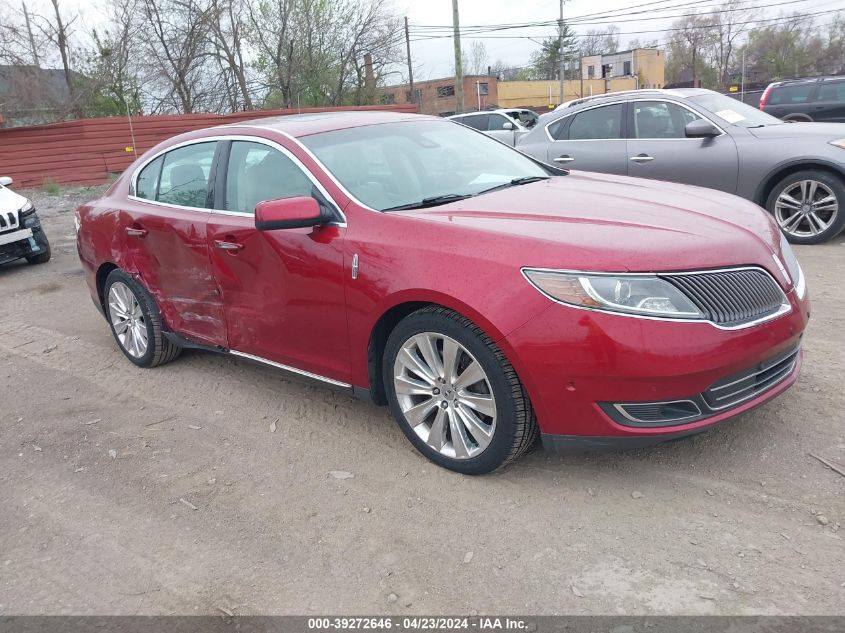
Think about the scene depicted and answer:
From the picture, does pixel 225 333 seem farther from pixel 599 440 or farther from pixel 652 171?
pixel 652 171

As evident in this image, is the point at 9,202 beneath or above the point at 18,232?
above

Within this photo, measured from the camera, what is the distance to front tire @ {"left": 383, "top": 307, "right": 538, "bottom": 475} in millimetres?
2871

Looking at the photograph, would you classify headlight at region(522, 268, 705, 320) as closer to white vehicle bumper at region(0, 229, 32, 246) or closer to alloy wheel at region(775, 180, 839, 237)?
alloy wheel at region(775, 180, 839, 237)

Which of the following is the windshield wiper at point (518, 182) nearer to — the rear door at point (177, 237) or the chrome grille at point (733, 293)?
the chrome grille at point (733, 293)

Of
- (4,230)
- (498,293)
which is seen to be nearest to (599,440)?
(498,293)

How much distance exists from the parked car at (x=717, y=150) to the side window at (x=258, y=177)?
4974 mm

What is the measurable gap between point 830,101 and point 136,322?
15.6 m

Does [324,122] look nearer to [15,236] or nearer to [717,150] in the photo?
[717,150]

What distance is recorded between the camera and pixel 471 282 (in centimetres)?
285

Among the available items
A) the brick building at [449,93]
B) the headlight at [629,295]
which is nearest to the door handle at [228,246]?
the headlight at [629,295]

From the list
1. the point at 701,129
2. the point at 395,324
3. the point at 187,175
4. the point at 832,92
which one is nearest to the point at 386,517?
the point at 395,324

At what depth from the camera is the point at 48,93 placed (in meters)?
27.4

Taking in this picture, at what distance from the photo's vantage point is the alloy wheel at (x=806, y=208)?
6.81 metres

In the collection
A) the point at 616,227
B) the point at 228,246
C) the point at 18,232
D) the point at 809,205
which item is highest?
the point at 616,227
